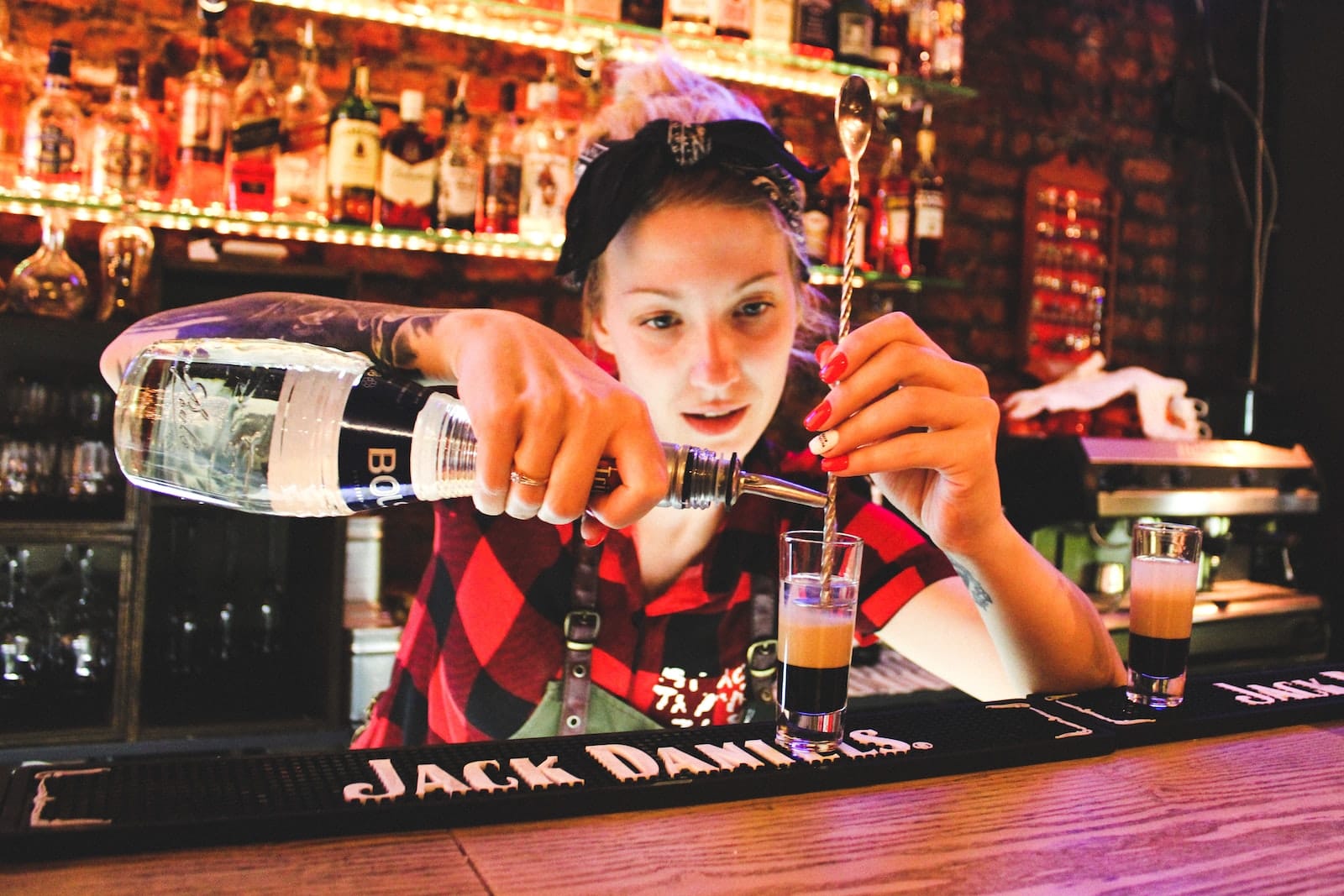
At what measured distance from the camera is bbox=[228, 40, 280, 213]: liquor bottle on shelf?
7.16ft

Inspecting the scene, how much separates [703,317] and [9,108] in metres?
1.64

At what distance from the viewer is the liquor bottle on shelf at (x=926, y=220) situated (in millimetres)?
2844

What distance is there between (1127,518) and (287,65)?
236 cm

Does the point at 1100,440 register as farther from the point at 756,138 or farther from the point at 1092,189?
the point at 756,138

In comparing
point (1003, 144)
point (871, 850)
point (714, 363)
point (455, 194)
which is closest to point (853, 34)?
point (1003, 144)

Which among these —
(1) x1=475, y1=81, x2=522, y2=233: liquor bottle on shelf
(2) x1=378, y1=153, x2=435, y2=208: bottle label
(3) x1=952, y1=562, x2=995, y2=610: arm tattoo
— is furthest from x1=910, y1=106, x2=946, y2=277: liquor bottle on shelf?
(3) x1=952, y1=562, x2=995, y2=610: arm tattoo

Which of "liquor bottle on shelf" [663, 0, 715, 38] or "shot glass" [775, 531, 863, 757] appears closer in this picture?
"shot glass" [775, 531, 863, 757]

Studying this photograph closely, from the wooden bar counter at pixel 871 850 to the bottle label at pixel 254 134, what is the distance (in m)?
1.90

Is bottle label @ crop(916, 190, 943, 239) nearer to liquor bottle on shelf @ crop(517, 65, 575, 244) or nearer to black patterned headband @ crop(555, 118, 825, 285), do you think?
liquor bottle on shelf @ crop(517, 65, 575, 244)

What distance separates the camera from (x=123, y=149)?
6.81 feet

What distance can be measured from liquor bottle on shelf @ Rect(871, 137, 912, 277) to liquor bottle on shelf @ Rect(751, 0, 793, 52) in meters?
0.45

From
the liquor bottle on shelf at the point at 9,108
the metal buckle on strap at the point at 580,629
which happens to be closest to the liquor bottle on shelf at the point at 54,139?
the liquor bottle on shelf at the point at 9,108

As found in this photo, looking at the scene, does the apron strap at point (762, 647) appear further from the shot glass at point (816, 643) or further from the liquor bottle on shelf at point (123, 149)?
the liquor bottle on shelf at point (123, 149)

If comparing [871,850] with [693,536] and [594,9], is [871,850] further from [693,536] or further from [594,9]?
[594,9]
